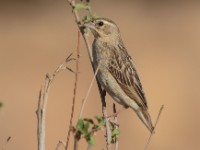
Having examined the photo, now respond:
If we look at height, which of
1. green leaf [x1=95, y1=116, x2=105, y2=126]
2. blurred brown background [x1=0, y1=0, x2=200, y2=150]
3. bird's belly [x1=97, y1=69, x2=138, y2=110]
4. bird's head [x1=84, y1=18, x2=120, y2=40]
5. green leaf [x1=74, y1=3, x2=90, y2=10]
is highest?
blurred brown background [x1=0, y1=0, x2=200, y2=150]

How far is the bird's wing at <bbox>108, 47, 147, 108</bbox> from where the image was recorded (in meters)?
7.32

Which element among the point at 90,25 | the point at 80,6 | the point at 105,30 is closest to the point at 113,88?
the point at 105,30

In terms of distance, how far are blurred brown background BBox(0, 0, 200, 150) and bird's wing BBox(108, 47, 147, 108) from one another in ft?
18.5

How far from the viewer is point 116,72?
728cm

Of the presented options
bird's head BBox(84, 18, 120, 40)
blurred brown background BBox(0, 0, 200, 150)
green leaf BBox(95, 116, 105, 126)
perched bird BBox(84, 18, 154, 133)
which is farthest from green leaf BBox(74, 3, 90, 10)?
blurred brown background BBox(0, 0, 200, 150)

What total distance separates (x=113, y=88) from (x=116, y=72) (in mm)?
147

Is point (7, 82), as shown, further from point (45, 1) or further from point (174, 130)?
point (45, 1)

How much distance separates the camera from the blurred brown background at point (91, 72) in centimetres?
1433

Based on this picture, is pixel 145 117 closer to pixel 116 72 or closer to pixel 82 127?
pixel 116 72

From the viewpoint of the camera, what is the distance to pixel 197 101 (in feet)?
52.8

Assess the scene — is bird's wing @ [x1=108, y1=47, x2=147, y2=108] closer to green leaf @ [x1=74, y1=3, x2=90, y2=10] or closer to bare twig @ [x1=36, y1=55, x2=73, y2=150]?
green leaf @ [x1=74, y1=3, x2=90, y2=10]

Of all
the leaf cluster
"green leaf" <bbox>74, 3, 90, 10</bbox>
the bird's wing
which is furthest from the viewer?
the bird's wing

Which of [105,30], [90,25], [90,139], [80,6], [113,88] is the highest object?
[105,30]

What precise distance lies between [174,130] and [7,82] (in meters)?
3.36
